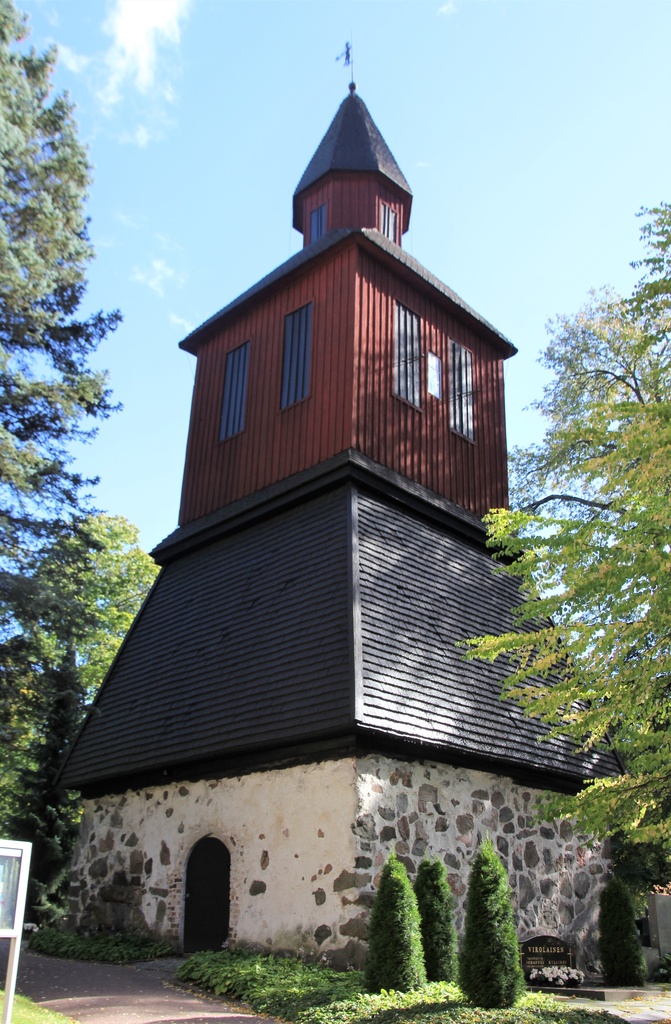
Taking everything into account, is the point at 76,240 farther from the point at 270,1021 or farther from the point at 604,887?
the point at 604,887

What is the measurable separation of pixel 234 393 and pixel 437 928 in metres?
9.57

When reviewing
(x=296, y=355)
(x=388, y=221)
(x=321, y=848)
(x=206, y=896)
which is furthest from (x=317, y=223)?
(x=206, y=896)

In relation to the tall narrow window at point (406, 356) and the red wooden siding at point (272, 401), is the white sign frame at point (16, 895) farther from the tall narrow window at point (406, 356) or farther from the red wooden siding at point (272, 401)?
the tall narrow window at point (406, 356)

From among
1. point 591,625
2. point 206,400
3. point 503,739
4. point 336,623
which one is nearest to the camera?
point 591,625

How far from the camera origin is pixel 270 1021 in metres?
6.87

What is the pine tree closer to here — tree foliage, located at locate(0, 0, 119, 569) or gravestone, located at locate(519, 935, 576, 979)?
tree foliage, located at locate(0, 0, 119, 569)

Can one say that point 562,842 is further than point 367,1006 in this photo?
Yes

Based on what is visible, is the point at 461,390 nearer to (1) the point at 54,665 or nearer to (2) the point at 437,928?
(1) the point at 54,665

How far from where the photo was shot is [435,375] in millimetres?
14477

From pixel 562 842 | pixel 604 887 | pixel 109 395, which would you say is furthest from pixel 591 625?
pixel 109 395

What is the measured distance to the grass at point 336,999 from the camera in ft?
21.3

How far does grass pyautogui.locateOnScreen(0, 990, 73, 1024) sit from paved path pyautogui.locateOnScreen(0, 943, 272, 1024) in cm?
15

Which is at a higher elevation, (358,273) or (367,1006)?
(358,273)

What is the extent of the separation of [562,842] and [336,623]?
15.3ft
